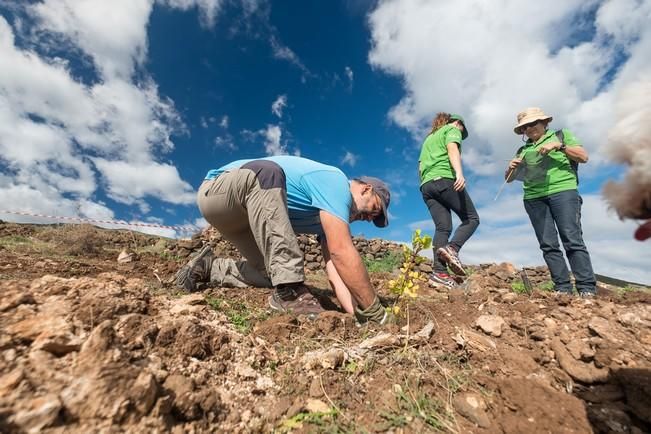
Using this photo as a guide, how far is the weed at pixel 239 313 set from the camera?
2.18 meters

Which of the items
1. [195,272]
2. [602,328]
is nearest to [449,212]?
[602,328]

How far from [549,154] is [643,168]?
309 centimetres

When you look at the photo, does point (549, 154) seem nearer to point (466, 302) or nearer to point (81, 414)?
point (466, 302)

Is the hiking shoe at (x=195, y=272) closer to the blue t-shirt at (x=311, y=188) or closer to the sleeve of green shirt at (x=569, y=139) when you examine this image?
the blue t-shirt at (x=311, y=188)

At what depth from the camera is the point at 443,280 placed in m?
4.09

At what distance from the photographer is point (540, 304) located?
8.76 feet

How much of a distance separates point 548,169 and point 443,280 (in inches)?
65.0

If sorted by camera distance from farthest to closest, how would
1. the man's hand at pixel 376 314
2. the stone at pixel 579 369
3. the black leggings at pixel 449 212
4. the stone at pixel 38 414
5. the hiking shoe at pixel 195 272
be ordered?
the black leggings at pixel 449 212
the hiking shoe at pixel 195 272
the man's hand at pixel 376 314
the stone at pixel 579 369
the stone at pixel 38 414

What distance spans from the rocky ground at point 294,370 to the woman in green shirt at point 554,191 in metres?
1.32

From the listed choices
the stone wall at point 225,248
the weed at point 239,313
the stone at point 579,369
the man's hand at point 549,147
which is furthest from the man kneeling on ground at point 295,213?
the stone wall at point 225,248

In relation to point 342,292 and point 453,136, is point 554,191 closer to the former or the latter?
point 453,136

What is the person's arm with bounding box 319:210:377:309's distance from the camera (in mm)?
2260

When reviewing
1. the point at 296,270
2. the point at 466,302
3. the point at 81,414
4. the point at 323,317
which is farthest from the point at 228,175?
the point at 466,302

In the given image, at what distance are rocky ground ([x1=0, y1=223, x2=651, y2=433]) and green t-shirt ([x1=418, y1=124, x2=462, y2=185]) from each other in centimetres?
219
